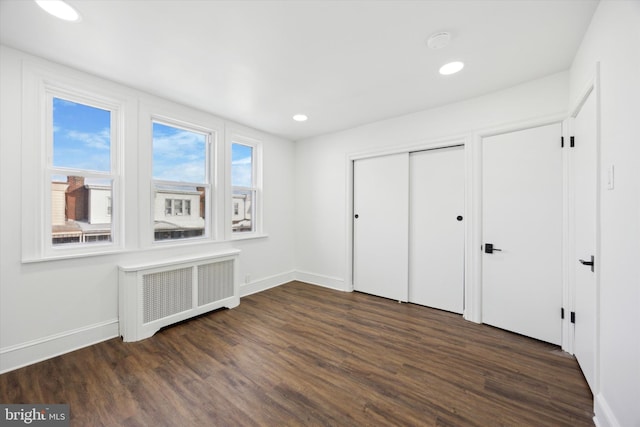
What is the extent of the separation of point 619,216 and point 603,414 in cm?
114

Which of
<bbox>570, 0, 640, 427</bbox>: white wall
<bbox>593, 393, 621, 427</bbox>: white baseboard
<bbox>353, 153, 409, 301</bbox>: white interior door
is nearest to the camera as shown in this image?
<bbox>570, 0, 640, 427</bbox>: white wall

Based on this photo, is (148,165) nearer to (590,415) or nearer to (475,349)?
(475,349)

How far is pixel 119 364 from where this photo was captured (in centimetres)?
210

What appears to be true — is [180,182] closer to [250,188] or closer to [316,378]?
[250,188]

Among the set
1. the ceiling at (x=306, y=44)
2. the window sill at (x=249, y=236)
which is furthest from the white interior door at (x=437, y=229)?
the window sill at (x=249, y=236)

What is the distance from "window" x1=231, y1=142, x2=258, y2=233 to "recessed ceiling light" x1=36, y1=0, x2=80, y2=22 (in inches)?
85.0

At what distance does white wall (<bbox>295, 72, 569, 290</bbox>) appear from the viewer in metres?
2.49

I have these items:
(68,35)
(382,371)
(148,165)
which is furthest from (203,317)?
(68,35)

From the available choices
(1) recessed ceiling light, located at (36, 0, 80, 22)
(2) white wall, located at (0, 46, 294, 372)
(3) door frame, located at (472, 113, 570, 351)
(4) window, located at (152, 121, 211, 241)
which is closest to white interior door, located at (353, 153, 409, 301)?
(3) door frame, located at (472, 113, 570, 351)

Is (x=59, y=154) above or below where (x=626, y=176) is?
above

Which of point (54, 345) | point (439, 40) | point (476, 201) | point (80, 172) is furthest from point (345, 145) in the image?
point (54, 345)

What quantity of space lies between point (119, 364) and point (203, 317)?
38.8 inches

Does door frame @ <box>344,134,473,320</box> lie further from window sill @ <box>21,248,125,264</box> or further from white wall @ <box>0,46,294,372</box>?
window sill @ <box>21,248,125,264</box>

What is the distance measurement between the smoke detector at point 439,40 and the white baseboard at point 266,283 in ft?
12.1
